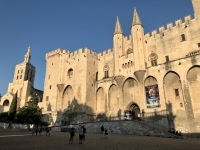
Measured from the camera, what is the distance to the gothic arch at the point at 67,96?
32.1 metres

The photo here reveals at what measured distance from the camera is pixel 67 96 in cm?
3297

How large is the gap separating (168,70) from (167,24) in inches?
347

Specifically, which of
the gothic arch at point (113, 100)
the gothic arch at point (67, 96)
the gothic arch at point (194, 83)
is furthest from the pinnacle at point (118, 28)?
the gothic arch at point (194, 83)

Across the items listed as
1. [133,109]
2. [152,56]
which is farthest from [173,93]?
[152,56]

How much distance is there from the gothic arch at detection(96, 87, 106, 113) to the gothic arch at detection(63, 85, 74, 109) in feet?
16.2

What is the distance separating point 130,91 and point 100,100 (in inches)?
260

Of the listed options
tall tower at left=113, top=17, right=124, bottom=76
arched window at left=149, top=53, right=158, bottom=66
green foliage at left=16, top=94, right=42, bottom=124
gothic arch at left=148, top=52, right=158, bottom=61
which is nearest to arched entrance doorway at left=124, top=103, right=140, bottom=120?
tall tower at left=113, top=17, right=124, bottom=76

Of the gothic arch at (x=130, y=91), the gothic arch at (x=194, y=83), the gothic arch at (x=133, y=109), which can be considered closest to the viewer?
the gothic arch at (x=194, y=83)

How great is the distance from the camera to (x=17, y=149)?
7930mm

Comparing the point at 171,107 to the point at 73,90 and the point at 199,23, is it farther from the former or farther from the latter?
the point at 73,90

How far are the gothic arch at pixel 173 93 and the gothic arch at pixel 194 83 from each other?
141cm

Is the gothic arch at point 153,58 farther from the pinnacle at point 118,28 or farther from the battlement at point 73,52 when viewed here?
the battlement at point 73,52

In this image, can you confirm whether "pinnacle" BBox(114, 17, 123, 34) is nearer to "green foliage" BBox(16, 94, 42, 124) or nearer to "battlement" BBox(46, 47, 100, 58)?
"battlement" BBox(46, 47, 100, 58)

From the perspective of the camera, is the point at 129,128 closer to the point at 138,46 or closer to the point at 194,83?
the point at 194,83
